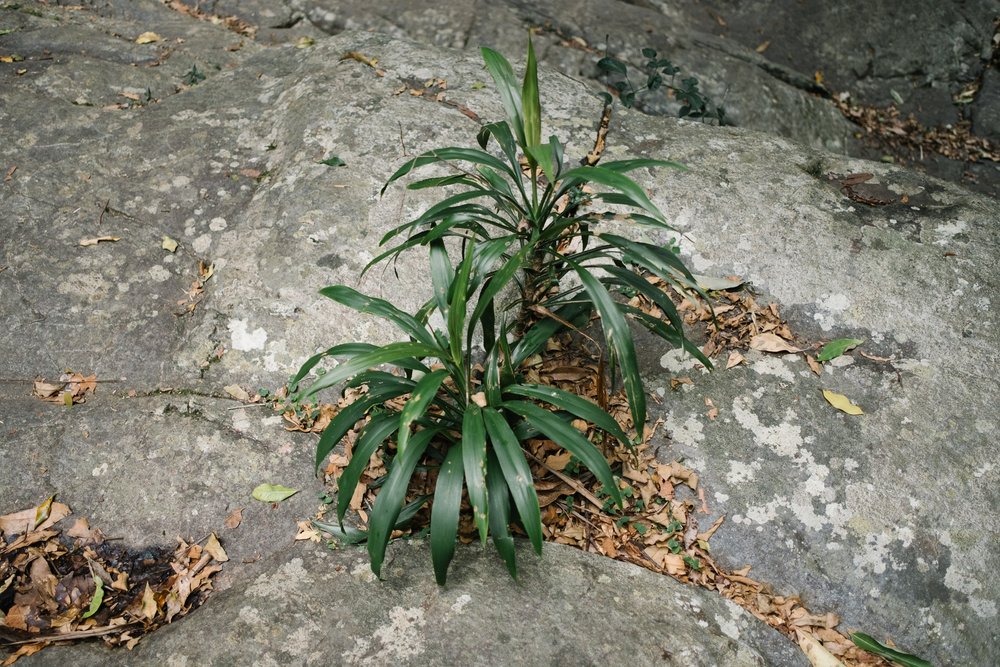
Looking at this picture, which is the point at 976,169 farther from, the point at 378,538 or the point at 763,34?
the point at 378,538

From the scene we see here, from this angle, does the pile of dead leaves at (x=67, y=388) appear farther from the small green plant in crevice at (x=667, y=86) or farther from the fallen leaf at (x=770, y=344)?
the small green plant in crevice at (x=667, y=86)

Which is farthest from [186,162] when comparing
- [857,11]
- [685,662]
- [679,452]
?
[857,11]

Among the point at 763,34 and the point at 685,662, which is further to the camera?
the point at 763,34

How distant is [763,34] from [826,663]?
211 inches

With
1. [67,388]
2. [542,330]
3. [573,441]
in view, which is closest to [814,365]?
[542,330]

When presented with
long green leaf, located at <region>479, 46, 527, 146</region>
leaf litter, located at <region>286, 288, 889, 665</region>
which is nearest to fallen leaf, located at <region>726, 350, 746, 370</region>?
leaf litter, located at <region>286, 288, 889, 665</region>

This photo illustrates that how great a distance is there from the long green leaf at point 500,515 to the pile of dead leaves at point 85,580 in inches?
35.3

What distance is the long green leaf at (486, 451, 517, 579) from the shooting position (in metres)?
1.95

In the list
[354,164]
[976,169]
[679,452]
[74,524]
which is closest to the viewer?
[74,524]

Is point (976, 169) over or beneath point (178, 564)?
over

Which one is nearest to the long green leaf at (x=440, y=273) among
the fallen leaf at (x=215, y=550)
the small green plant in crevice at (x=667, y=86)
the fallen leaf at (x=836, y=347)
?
the fallen leaf at (x=215, y=550)

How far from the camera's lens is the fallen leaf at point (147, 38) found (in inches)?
173

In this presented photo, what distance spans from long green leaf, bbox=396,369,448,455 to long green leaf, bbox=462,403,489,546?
162 millimetres

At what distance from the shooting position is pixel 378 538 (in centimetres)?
193
